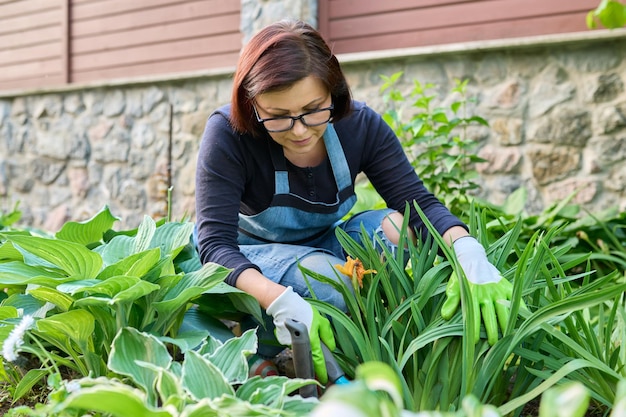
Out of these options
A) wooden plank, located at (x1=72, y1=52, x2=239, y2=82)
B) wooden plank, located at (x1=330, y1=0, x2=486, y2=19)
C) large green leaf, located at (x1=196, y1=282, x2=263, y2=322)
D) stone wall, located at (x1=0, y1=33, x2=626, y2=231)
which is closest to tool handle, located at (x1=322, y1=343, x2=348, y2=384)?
large green leaf, located at (x1=196, y1=282, x2=263, y2=322)

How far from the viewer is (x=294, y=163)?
1.72m

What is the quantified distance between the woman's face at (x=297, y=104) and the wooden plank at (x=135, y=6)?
304cm

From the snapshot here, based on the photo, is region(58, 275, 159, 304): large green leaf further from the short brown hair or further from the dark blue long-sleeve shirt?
the short brown hair

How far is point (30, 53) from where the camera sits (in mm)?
5465

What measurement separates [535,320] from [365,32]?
2.98m

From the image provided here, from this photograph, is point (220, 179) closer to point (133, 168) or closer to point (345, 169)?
point (345, 169)

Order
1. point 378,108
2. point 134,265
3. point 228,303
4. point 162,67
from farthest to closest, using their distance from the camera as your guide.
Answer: point 162,67, point 378,108, point 228,303, point 134,265

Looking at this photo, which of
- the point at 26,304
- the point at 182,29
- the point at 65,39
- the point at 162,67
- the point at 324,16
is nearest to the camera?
the point at 26,304

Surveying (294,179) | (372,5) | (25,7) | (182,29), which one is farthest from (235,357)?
(25,7)

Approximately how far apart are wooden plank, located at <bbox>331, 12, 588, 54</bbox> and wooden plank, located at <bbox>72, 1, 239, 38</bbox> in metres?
1.24

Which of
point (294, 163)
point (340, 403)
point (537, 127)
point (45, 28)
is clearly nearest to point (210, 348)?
point (294, 163)

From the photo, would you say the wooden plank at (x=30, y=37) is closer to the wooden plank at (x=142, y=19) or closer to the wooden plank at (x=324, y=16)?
the wooden plank at (x=142, y=19)

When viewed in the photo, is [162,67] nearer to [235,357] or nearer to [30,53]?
[30,53]

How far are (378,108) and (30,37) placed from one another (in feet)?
11.2
